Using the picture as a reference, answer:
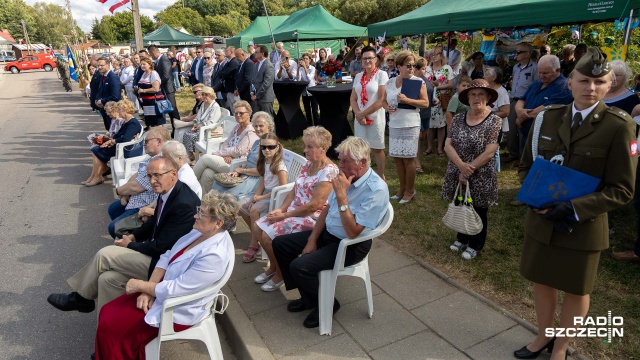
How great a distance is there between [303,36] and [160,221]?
1180 cm

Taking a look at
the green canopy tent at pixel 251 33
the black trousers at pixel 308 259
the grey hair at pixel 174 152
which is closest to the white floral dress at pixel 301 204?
the black trousers at pixel 308 259

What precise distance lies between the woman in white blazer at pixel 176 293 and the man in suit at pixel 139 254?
1.05 ft

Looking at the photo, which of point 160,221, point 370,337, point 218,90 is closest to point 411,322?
point 370,337

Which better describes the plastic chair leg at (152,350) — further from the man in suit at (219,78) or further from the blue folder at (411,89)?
the man in suit at (219,78)

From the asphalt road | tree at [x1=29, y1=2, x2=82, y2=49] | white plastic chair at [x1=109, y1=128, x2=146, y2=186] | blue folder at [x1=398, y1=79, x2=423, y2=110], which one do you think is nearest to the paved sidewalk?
the asphalt road

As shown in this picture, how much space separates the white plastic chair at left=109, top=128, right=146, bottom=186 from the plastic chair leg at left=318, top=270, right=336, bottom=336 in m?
3.90

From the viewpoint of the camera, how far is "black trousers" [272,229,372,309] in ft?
9.93

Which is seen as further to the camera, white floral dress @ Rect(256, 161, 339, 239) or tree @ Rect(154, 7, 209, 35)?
tree @ Rect(154, 7, 209, 35)

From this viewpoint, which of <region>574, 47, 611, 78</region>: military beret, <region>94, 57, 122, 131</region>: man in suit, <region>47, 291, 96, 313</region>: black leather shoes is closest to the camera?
<region>574, 47, 611, 78</region>: military beret

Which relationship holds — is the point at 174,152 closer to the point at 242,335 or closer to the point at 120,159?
the point at 242,335

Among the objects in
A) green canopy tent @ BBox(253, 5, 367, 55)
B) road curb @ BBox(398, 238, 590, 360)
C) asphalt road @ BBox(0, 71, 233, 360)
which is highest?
green canopy tent @ BBox(253, 5, 367, 55)

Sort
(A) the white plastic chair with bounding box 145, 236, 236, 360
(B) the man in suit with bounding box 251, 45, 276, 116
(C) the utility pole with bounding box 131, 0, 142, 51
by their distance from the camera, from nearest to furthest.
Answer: (A) the white plastic chair with bounding box 145, 236, 236, 360 < (B) the man in suit with bounding box 251, 45, 276, 116 < (C) the utility pole with bounding box 131, 0, 142, 51

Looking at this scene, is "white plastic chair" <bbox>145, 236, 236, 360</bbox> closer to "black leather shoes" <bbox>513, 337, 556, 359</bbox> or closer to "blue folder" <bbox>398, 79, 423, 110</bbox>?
"black leather shoes" <bbox>513, 337, 556, 359</bbox>

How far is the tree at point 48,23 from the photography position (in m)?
78.1
